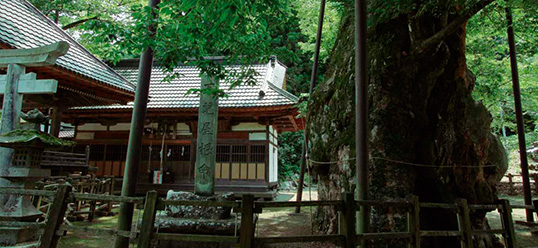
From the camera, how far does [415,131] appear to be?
5062 millimetres

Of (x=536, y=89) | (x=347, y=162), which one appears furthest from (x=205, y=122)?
(x=536, y=89)

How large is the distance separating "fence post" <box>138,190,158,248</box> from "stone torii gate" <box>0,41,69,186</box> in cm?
349

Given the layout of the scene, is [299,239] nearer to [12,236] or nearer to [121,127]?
[12,236]

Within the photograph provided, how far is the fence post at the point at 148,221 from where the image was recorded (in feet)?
11.0

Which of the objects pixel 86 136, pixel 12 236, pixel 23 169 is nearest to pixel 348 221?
pixel 12 236

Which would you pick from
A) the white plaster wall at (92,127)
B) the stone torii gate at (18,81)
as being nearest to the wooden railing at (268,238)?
the stone torii gate at (18,81)

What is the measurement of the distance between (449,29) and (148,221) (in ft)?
16.9

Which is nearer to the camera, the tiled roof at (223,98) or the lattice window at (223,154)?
the tiled roof at (223,98)

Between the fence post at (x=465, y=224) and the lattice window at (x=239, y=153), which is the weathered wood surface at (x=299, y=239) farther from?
the lattice window at (x=239, y=153)

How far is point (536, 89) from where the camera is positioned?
11594 mm

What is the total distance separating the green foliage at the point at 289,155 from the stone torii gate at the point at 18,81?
17.7m

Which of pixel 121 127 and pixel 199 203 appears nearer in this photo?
pixel 199 203

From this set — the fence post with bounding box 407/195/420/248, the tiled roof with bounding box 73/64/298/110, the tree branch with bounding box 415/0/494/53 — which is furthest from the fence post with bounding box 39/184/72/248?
the tiled roof with bounding box 73/64/298/110

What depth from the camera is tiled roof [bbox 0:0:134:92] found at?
6.29m
